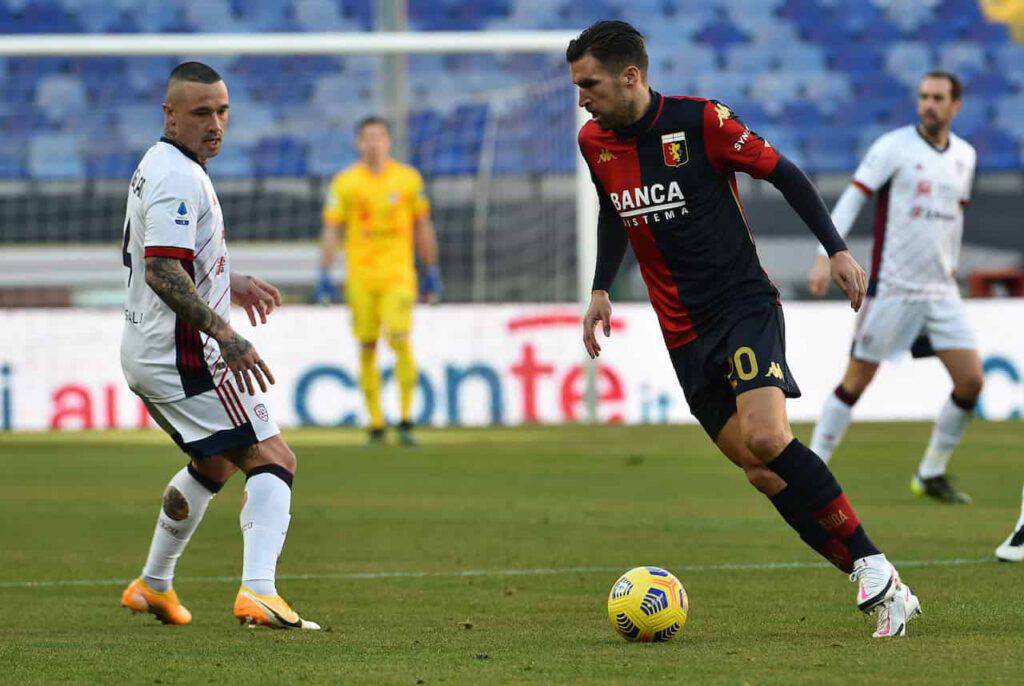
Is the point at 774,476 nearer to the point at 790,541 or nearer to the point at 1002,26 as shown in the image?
the point at 790,541

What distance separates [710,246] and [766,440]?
0.69m

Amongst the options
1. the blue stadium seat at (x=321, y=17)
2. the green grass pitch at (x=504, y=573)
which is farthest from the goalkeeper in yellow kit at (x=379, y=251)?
the blue stadium seat at (x=321, y=17)

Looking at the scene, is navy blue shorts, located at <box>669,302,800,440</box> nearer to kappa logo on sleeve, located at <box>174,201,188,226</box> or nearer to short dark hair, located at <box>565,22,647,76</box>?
short dark hair, located at <box>565,22,647,76</box>

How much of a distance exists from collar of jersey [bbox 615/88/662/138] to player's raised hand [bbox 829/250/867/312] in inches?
29.8

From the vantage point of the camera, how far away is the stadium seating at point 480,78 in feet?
60.4

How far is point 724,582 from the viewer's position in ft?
21.0

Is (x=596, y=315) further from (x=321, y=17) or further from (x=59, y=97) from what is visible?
(x=321, y=17)

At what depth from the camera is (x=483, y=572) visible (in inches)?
271

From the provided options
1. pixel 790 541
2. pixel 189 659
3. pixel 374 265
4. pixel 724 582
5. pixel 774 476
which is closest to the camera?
pixel 189 659

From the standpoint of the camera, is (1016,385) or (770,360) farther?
(1016,385)

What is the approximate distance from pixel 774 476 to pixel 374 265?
A: 9.13 m

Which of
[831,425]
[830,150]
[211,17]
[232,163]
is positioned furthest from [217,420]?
[211,17]

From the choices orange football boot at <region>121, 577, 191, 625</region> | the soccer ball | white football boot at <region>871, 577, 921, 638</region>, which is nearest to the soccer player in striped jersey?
white football boot at <region>871, 577, 921, 638</region>

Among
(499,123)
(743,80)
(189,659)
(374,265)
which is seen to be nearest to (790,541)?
(189,659)
